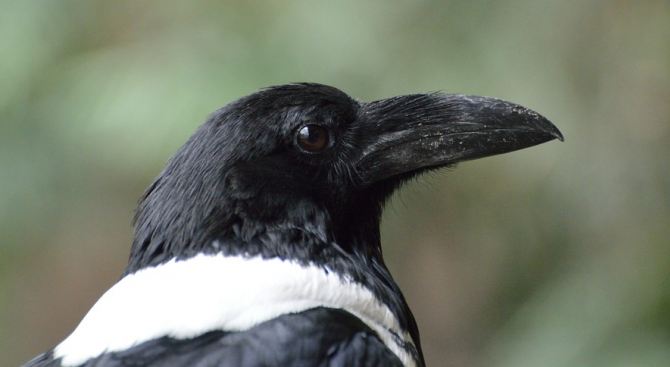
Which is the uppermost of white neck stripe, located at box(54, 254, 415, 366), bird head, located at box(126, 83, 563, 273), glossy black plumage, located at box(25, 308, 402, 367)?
bird head, located at box(126, 83, 563, 273)

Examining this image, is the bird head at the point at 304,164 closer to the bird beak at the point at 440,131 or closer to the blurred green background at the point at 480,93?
the bird beak at the point at 440,131

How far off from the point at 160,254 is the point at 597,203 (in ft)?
7.29

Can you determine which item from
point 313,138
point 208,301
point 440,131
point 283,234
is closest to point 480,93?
point 440,131

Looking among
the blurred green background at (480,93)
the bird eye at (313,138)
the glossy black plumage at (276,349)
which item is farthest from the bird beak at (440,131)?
the blurred green background at (480,93)

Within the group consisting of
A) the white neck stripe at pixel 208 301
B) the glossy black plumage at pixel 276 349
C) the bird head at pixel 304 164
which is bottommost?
the glossy black plumage at pixel 276 349

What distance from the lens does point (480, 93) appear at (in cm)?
355

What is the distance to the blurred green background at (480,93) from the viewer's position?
3438mm

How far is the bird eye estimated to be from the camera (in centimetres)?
195

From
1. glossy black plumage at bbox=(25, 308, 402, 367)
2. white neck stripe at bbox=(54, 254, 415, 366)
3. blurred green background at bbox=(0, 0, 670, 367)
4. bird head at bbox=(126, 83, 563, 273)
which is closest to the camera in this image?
glossy black plumage at bbox=(25, 308, 402, 367)

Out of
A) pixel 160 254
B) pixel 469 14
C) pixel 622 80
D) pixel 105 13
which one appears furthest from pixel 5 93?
pixel 622 80

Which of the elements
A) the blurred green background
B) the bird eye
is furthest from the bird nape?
the blurred green background

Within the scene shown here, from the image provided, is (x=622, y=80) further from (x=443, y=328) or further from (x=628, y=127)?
(x=443, y=328)

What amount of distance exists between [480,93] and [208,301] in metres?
2.12

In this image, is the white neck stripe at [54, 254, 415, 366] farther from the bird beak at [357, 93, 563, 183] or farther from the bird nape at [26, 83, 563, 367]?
the bird beak at [357, 93, 563, 183]
